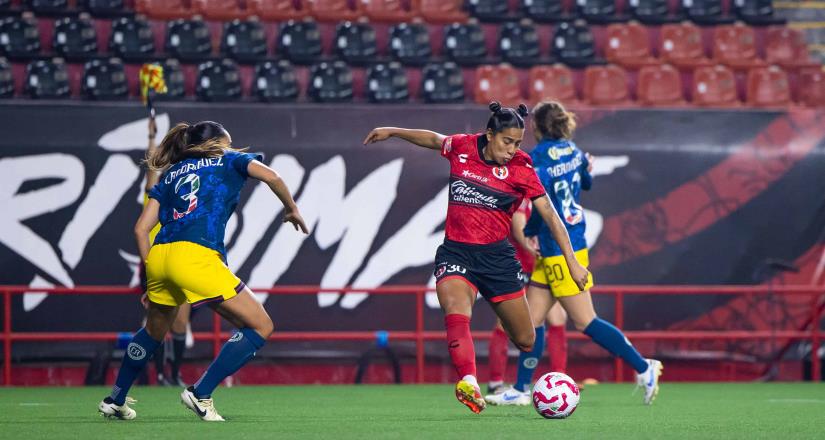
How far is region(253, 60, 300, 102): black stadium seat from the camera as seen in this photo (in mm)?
14602

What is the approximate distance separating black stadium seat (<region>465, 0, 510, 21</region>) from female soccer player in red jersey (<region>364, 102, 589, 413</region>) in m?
8.98

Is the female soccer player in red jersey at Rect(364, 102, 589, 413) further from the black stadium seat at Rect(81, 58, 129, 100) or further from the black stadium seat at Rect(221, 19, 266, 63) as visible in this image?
the black stadium seat at Rect(221, 19, 266, 63)

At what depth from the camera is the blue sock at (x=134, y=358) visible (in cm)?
772

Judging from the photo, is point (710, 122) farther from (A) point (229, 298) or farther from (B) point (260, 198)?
(A) point (229, 298)

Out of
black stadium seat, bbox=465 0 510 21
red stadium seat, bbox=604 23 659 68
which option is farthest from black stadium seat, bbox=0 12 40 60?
red stadium seat, bbox=604 23 659 68

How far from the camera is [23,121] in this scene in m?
12.9

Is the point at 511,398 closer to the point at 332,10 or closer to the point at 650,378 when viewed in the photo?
the point at 650,378

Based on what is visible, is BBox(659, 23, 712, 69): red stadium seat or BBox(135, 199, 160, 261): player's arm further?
BBox(659, 23, 712, 69): red stadium seat

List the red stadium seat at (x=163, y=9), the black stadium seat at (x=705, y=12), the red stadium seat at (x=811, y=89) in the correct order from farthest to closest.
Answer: the black stadium seat at (x=705, y=12)
the red stadium seat at (x=163, y=9)
the red stadium seat at (x=811, y=89)

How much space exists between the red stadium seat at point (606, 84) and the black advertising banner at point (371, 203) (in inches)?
69.2

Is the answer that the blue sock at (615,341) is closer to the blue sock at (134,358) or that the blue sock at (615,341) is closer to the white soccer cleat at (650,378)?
the white soccer cleat at (650,378)

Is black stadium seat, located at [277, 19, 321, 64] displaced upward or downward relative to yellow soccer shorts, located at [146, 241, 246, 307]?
upward

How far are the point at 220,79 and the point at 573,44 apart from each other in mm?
4465

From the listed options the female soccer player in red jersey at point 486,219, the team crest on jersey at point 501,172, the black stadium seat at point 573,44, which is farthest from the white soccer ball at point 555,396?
the black stadium seat at point 573,44
